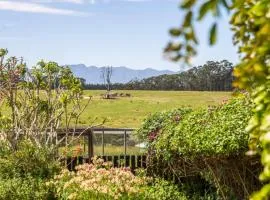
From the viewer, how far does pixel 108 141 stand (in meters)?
22.8

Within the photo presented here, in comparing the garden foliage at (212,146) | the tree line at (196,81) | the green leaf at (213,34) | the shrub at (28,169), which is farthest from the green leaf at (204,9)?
the tree line at (196,81)

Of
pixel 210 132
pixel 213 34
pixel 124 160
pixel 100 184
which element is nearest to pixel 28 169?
pixel 100 184

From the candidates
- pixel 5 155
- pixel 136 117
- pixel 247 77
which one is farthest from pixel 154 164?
pixel 136 117

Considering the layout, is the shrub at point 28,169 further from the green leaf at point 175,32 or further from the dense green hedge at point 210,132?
the green leaf at point 175,32

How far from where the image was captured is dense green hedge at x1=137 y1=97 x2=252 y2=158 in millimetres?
9930

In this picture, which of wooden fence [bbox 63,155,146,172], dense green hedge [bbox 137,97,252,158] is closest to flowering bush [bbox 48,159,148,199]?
dense green hedge [bbox 137,97,252,158]

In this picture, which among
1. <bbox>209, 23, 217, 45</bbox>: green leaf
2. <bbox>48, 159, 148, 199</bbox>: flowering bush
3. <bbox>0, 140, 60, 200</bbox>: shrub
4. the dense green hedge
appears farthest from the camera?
<bbox>0, 140, 60, 200</bbox>: shrub

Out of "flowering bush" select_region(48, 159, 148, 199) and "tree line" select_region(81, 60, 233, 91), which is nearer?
"flowering bush" select_region(48, 159, 148, 199)

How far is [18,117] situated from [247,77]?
46.4ft

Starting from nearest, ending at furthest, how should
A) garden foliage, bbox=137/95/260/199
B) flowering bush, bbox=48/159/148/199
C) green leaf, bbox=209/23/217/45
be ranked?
green leaf, bbox=209/23/217/45, garden foliage, bbox=137/95/260/199, flowering bush, bbox=48/159/148/199

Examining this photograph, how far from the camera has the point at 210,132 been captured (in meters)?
10.5

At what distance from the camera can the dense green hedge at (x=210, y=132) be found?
32.6 feet

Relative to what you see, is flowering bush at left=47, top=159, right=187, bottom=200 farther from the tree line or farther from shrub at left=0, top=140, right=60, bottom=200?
the tree line

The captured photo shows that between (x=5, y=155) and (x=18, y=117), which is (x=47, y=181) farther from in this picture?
(x=18, y=117)
